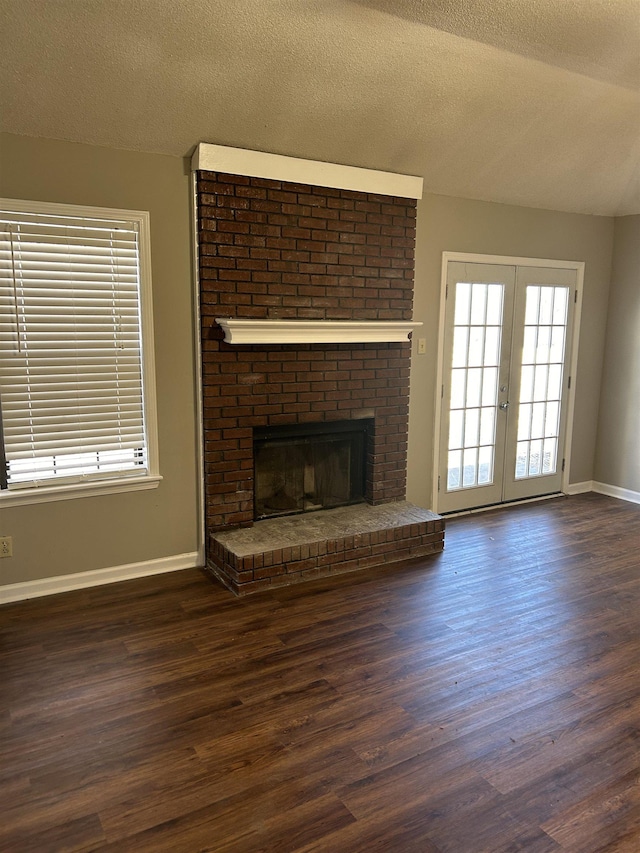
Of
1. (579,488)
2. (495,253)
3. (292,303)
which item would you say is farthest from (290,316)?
(579,488)

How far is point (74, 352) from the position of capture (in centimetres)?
329

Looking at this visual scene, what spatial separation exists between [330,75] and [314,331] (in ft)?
4.40

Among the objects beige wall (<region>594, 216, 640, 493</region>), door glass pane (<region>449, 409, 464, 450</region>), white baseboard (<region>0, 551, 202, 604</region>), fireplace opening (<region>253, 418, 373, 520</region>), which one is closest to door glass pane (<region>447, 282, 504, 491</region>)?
door glass pane (<region>449, 409, 464, 450</region>)

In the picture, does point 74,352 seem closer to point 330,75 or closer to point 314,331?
point 314,331

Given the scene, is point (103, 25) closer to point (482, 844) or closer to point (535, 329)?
point (482, 844)

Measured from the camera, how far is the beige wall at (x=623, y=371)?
524cm

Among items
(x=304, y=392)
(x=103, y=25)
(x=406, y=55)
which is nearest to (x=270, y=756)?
(x=304, y=392)

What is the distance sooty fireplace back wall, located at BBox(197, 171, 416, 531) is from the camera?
3.54 meters

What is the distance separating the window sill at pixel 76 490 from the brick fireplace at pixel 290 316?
15.2 inches

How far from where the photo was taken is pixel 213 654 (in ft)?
9.34

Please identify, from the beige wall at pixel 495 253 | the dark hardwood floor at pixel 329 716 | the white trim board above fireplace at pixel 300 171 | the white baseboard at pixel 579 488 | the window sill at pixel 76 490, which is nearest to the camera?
the dark hardwood floor at pixel 329 716

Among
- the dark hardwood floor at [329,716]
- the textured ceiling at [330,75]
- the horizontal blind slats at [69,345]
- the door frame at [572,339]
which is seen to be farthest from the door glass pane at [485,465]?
the horizontal blind slats at [69,345]

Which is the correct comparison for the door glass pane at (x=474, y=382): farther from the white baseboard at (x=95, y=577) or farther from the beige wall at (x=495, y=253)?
the white baseboard at (x=95, y=577)

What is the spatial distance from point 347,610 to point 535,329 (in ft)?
9.77
